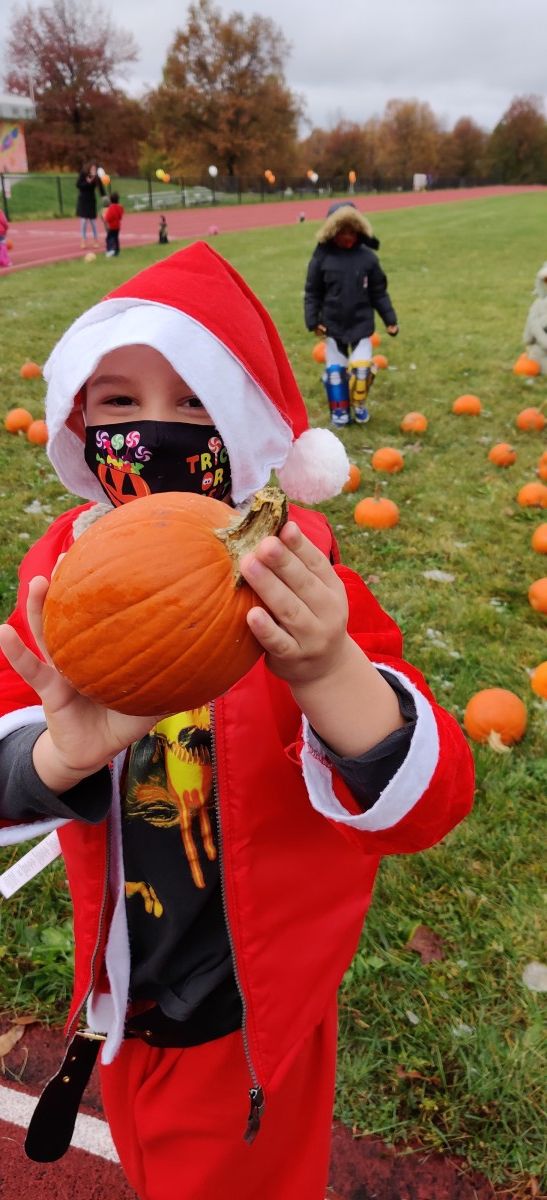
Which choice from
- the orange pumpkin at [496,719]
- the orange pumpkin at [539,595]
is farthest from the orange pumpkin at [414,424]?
the orange pumpkin at [496,719]

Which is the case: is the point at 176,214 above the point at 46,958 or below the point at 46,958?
above

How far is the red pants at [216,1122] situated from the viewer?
1.70m

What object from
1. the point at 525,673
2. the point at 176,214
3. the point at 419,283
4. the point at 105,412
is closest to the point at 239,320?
the point at 105,412

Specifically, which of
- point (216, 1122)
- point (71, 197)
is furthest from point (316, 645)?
point (71, 197)

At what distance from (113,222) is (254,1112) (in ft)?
70.2

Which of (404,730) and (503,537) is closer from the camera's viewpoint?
(404,730)

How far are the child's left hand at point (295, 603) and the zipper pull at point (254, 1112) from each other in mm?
1044

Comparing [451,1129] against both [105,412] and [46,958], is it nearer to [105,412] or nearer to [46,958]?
[46,958]

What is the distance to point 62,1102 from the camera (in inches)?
73.1

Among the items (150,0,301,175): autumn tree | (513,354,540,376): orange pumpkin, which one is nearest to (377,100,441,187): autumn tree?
(150,0,301,175): autumn tree

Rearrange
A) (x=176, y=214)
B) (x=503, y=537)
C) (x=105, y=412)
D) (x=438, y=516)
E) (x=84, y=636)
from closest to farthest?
(x=84, y=636) < (x=105, y=412) < (x=503, y=537) < (x=438, y=516) < (x=176, y=214)

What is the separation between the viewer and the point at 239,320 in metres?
1.64

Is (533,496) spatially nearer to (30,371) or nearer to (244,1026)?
(244,1026)

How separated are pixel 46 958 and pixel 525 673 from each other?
9.10 ft
